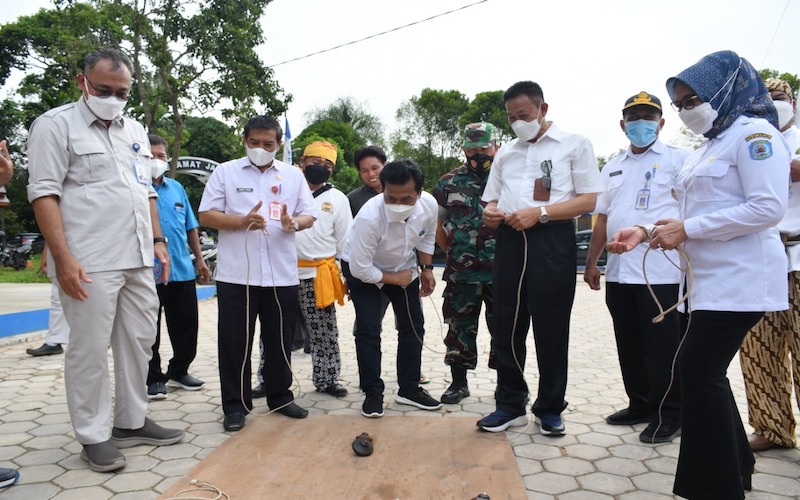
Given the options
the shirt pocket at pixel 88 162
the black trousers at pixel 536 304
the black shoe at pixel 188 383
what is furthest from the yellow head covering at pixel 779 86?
the black shoe at pixel 188 383

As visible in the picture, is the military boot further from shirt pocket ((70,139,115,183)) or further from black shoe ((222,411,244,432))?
shirt pocket ((70,139,115,183))

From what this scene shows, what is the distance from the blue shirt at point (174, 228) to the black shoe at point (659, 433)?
3110mm

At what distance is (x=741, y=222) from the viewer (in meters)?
2.12

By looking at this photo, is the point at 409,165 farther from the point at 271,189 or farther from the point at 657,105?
the point at 657,105

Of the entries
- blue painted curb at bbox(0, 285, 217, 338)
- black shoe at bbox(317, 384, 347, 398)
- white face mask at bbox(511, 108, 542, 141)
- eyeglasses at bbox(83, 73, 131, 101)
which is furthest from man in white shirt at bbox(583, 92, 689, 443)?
blue painted curb at bbox(0, 285, 217, 338)

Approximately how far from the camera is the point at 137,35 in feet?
43.7

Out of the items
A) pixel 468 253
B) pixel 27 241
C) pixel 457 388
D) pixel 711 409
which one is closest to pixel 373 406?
pixel 457 388

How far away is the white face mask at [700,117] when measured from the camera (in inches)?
90.2

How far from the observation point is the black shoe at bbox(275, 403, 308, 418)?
3646 millimetres

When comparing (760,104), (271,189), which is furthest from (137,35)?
(760,104)

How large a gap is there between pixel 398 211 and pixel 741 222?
6.18ft

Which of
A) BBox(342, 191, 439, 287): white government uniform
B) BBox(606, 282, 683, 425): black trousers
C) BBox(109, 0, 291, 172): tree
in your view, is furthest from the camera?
BBox(109, 0, 291, 172): tree

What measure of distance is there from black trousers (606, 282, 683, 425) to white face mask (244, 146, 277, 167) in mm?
2221

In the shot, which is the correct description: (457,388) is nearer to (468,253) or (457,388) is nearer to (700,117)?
(468,253)
